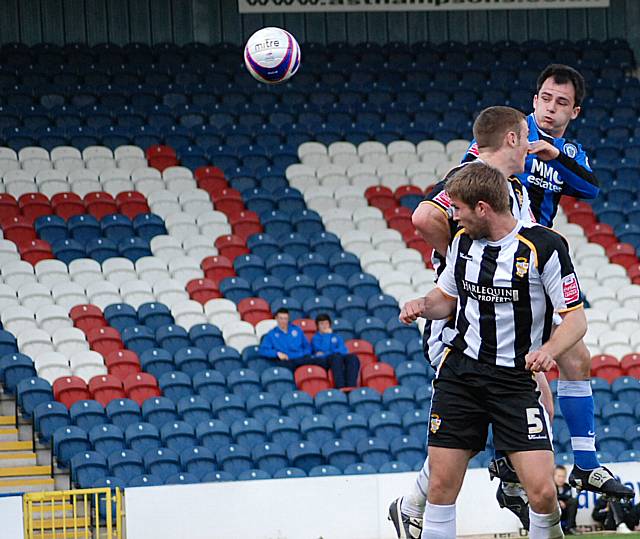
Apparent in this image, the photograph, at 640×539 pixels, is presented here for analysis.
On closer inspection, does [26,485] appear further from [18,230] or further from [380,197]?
[380,197]

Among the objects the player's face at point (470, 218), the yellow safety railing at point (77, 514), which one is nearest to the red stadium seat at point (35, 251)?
the yellow safety railing at point (77, 514)

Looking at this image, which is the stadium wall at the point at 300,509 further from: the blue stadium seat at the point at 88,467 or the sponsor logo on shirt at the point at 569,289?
the sponsor logo on shirt at the point at 569,289

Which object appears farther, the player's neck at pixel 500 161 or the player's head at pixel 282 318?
the player's head at pixel 282 318

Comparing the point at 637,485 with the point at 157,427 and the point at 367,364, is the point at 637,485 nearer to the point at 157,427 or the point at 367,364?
the point at 367,364

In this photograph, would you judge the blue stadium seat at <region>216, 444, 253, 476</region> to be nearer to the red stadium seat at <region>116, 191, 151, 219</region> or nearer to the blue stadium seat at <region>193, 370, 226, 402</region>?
the blue stadium seat at <region>193, 370, 226, 402</region>

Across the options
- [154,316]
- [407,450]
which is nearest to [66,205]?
[154,316]

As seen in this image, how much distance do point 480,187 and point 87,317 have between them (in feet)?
33.7

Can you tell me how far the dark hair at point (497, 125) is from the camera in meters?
6.21

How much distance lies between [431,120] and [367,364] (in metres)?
6.14

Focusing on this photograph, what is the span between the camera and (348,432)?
45.6 ft

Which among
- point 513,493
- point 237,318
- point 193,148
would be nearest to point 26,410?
→ point 237,318

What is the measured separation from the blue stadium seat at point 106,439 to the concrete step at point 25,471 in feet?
2.36

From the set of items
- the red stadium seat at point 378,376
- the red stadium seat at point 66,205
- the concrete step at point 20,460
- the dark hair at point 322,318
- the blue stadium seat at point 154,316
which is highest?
the red stadium seat at point 66,205

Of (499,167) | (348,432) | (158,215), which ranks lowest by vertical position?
(348,432)
